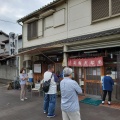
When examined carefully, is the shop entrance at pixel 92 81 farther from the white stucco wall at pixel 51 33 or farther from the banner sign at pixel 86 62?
the white stucco wall at pixel 51 33

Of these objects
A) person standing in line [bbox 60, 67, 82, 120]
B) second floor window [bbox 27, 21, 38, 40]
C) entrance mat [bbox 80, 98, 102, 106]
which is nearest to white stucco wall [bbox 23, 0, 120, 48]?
second floor window [bbox 27, 21, 38, 40]

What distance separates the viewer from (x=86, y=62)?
971 centimetres

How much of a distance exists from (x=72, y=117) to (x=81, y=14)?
7387mm

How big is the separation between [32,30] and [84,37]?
6.23 meters

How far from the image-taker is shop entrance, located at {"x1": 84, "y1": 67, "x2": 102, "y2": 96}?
31.6ft

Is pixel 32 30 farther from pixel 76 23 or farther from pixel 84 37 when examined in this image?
pixel 84 37

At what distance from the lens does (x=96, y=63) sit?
359 inches

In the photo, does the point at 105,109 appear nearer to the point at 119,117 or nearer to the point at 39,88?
the point at 119,117

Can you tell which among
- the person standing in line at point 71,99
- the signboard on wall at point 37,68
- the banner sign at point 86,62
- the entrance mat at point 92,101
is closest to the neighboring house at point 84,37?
the banner sign at point 86,62

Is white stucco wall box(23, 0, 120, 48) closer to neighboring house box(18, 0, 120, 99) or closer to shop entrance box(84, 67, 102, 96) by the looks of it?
neighboring house box(18, 0, 120, 99)

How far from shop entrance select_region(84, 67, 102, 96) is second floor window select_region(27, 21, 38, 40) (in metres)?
5.99

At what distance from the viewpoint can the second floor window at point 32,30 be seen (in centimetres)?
1411

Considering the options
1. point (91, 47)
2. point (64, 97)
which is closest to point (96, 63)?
point (91, 47)

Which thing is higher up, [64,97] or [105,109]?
[64,97]
